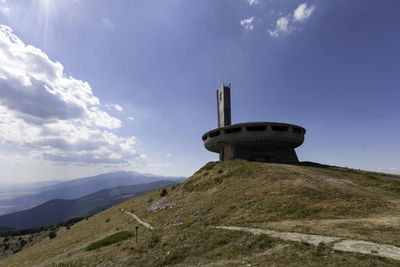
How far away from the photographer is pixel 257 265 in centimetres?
720

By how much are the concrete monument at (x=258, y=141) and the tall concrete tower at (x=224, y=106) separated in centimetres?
1263

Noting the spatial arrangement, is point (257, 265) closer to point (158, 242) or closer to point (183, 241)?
point (183, 241)

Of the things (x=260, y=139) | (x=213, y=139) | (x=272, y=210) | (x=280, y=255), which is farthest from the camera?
(x=213, y=139)

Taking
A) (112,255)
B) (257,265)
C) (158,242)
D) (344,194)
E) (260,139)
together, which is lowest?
(112,255)

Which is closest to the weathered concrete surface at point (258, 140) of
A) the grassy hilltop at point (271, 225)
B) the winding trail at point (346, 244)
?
the grassy hilltop at point (271, 225)

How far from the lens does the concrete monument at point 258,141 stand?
3834 centimetres

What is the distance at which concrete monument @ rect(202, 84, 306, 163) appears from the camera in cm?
3834

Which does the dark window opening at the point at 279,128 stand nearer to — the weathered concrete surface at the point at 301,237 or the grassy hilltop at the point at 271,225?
the grassy hilltop at the point at 271,225

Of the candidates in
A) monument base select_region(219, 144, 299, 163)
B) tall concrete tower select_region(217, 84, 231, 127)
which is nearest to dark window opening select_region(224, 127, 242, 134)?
monument base select_region(219, 144, 299, 163)

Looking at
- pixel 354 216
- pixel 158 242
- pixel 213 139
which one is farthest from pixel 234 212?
pixel 213 139

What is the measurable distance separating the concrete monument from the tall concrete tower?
1263 centimetres

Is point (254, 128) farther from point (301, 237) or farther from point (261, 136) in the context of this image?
point (301, 237)

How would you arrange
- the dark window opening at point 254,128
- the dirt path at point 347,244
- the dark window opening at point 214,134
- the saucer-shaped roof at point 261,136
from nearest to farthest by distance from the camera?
the dirt path at point 347,244
the saucer-shaped roof at point 261,136
the dark window opening at point 254,128
the dark window opening at point 214,134

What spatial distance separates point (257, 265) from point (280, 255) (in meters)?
1.18
